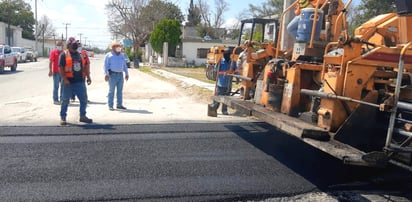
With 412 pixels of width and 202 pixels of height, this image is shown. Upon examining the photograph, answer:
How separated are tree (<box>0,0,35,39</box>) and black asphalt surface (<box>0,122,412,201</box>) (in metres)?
70.4

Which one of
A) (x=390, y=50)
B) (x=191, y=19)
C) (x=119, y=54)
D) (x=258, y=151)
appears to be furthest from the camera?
(x=191, y=19)

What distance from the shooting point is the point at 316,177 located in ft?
18.4

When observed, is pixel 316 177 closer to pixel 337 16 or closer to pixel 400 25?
pixel 400 25

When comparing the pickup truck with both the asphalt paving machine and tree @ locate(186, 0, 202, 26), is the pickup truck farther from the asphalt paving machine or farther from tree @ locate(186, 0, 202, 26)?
tree @ locate(186, 0, 202, 26)

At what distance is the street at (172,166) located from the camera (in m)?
4.86

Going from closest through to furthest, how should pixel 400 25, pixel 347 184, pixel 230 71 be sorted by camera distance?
pixel 347 184 < pixel 400 25 < pixel 230 71

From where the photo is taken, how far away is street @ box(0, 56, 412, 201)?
4.86 metres

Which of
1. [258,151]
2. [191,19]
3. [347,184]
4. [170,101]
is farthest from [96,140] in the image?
[191,19]

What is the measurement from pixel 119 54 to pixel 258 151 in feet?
18.0

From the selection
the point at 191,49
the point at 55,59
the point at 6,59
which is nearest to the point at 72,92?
the point at 55,59

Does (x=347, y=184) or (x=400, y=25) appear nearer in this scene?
(x=347, y=184)

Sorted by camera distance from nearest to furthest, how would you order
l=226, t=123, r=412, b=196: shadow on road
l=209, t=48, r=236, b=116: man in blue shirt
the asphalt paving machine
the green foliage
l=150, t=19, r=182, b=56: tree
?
the asphalt paving machine → l=226, t=123, r=412, b=196: shadow on road → l=209, t=48, r=236, b=116: man in blue shirt → l=150, t=19, r=182, b=56: tree → the green foliage

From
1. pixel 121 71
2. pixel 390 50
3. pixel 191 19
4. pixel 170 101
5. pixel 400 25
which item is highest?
pixel 191 19

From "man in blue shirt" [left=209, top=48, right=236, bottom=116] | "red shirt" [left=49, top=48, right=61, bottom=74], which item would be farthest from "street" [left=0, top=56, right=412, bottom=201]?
"red shirt" [left=49, top=48, right=61, bottom=74]
